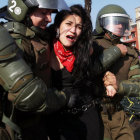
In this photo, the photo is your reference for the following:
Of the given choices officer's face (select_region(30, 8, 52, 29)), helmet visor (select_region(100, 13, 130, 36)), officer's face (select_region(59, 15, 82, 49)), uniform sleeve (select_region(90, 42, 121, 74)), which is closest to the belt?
uniform sleeve (select_region(90, 42, 121, 74))

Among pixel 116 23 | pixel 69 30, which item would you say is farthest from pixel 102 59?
pixel 116 23

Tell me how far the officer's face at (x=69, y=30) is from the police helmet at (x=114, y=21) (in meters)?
1.17

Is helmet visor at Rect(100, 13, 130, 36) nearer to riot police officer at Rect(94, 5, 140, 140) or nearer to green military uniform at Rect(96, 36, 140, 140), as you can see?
riot police officer at Rect(94, 5, 140, 140)

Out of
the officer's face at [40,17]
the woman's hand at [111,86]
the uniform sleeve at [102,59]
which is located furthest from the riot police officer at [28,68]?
the woman's hand at [111,86]

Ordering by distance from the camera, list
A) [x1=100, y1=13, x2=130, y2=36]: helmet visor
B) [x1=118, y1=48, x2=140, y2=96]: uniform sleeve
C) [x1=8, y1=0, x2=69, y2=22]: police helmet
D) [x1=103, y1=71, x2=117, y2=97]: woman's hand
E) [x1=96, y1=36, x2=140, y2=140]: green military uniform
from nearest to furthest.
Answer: [x1=8, y1=0, x2=69, y2=22]: police helmet → [x1=103, y1=71, x2=117, y2=97]: woman's hand → [x1=118, y1=48, x2=140, y2=96]: uniform sleeve → [x1=96, y1=36, x2=140, y2=140]: green military uniform → [x1=100, y1=13, x2=130, y2=36]: helmet visor

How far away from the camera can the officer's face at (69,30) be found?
2643mm

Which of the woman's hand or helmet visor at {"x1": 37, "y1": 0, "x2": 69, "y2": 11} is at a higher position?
helmet visor at {"x1": 37, "y1": 0, "x2": 69, "y2": 11}

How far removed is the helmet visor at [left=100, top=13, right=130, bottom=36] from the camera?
379 centimetres

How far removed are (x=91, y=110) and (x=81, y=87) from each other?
0.97ft

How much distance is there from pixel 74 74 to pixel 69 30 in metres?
0.47

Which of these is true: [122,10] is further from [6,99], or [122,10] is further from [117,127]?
[6,99]

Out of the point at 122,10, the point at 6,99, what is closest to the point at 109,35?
the point at 122,10

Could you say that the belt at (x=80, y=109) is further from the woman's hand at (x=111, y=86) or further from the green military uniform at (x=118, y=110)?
the green military uniform at (x=118, y=110)

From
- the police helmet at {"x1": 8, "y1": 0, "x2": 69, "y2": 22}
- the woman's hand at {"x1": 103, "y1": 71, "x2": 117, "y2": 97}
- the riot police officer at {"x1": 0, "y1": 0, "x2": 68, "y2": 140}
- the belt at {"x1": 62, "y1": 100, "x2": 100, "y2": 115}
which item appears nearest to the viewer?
the riot police officer at {"x1": 0, "y1": 0, "x2": 68, "y2": 140}
